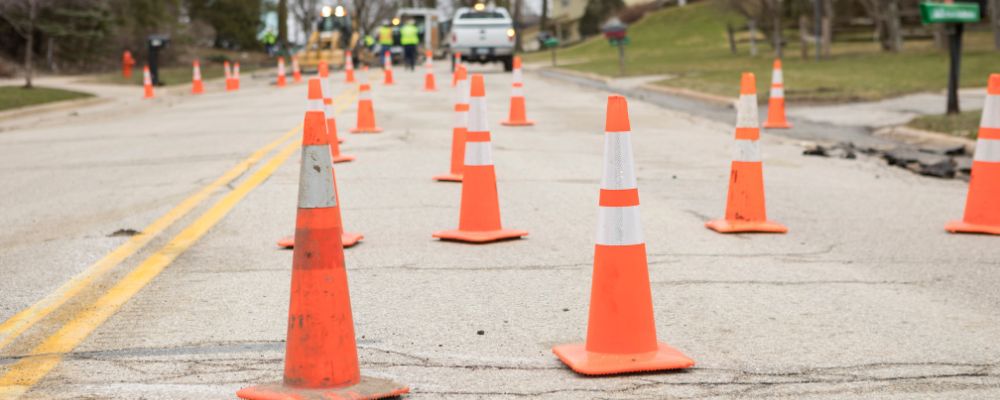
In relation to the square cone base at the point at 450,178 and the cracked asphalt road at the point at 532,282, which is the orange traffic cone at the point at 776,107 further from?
the square cone base at the point at 450,178

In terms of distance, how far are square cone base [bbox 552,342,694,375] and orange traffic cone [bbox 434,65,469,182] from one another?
4944 millimetres

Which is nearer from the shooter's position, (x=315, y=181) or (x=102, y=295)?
(x=315, y=181)

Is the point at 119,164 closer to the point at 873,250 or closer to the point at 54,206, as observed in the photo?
the point at 54,206

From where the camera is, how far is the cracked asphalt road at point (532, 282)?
489 cm

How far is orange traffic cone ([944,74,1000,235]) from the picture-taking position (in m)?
8.62

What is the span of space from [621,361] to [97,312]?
2506 mm

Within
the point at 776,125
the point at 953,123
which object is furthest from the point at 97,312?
the point at 776,125

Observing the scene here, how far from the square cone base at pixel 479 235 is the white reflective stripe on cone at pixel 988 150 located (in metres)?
3.01

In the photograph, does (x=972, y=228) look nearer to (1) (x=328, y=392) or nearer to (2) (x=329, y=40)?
(1) (x=328, y=392)

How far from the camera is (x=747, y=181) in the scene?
855 cm

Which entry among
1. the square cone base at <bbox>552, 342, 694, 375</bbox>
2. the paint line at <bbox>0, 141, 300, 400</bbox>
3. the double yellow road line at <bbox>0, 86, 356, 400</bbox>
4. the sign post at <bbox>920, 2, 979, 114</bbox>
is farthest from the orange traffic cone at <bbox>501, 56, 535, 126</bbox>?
the square cone base at <bbox>552, 342, 694, 375</bbox>

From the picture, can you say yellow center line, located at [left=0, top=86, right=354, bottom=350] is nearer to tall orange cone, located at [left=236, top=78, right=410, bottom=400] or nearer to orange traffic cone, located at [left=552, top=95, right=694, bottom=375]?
tall orange cone, located at [left=236, top=78, right=410, bottom=400]

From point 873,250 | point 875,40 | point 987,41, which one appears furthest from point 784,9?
A: point 873,250

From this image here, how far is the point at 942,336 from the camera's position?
5527mm
